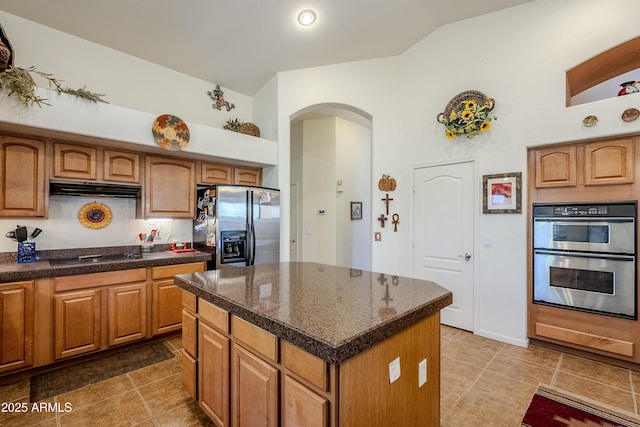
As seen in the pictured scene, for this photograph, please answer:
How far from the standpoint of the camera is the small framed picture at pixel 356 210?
246 inches

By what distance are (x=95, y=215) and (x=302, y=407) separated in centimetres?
324

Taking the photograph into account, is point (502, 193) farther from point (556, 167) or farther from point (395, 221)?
point (395, 221)

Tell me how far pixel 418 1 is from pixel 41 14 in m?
3.81

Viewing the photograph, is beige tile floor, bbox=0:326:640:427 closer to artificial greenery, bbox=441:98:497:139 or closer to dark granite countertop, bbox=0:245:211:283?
dark granite countertop, bbox=0:245:211:283

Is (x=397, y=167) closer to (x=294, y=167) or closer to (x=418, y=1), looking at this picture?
(x=418, y=1)

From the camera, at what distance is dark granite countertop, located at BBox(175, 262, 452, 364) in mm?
1096

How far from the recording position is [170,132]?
313cm

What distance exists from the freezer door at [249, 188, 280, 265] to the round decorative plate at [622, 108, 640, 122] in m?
3.60

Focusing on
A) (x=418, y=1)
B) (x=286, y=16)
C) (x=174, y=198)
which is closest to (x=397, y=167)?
(x=418, y=1)

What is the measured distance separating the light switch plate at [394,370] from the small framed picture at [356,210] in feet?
16.3

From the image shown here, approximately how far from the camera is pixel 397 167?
4.05 meters

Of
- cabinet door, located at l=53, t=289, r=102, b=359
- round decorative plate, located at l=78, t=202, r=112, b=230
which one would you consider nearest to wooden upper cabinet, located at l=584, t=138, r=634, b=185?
cabinet door, located at l=53, t=289, r=102, b=359

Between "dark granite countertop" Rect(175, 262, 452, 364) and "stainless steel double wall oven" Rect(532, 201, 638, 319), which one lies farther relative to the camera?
"stainless steel double wall oven" Rect(532, 201, 638, 319)

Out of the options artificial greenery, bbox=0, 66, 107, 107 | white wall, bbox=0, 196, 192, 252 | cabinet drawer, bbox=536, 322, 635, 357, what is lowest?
cabinet drawer, bbox=536, 322, 635, 357
